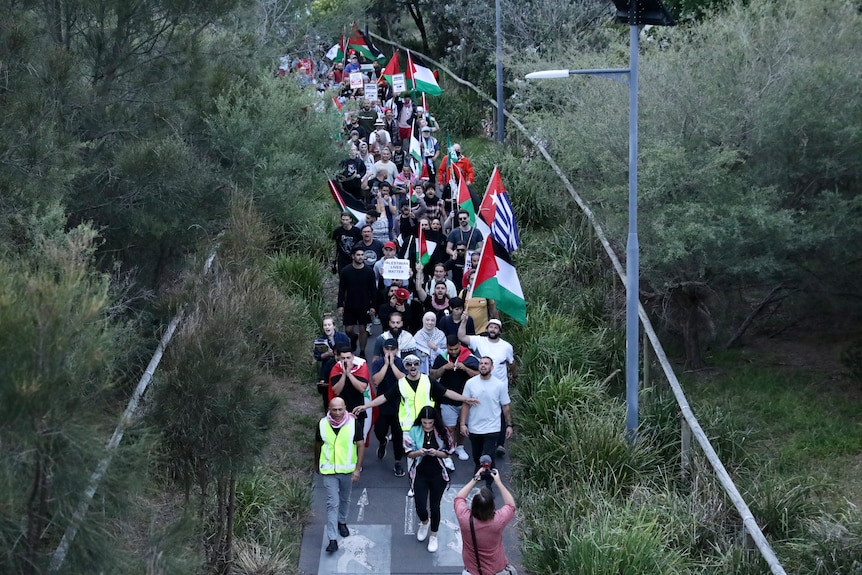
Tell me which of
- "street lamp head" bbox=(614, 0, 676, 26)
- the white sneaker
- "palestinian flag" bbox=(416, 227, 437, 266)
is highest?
"street lamp head" bbox=(614, 0, 676, 26)

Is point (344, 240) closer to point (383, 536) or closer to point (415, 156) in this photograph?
point (415, 156)

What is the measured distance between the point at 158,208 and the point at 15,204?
256cm

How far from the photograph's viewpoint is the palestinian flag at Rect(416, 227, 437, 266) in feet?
49.5

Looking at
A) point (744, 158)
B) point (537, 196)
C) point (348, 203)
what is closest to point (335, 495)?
point (348, 203)

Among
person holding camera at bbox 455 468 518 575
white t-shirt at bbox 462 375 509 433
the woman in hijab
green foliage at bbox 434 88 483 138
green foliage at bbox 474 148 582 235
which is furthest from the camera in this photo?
green foliage at bbox 434 88 483 138

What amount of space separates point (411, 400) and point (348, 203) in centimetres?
689

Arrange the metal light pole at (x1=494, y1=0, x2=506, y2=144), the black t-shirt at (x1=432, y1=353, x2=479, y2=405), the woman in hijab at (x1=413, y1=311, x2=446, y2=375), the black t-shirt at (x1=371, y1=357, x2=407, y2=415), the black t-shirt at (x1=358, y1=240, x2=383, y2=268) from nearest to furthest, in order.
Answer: the black t-shirt at (x1=371, y1=357, x2=407, y2=415), the black t-shirt at (x1=432, y1=353, x2=479, y2=405), the woman in hijab at (x1=413, y1=311, x2=446, y2=375), the black t-shirt at (x1=358, y1=240, x2=383, y2=268), the metal light pole at (x1=494, y1=0, x2=506, y2=144)

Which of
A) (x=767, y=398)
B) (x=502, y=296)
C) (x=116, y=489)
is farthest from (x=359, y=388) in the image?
(x=767, y=398)

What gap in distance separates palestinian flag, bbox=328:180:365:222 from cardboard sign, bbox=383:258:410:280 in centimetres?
249

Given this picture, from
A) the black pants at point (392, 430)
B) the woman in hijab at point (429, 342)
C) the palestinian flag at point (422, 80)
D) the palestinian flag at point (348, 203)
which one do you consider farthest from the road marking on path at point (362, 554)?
the palestinian flag at point (422, 80)

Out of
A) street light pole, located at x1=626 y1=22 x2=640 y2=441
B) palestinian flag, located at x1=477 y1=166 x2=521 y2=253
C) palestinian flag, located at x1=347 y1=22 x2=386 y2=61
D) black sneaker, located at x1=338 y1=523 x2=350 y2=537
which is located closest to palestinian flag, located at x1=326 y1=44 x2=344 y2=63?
palestinian flag, located at x1=347 y1=22 x2=386 y2=61

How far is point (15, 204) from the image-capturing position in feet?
34.0

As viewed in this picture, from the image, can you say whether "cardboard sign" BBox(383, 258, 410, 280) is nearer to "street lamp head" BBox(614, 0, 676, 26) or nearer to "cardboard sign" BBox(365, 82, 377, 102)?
"street lamp head" BBox(614, 0, 676, 26)

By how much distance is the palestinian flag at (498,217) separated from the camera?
1443cm
